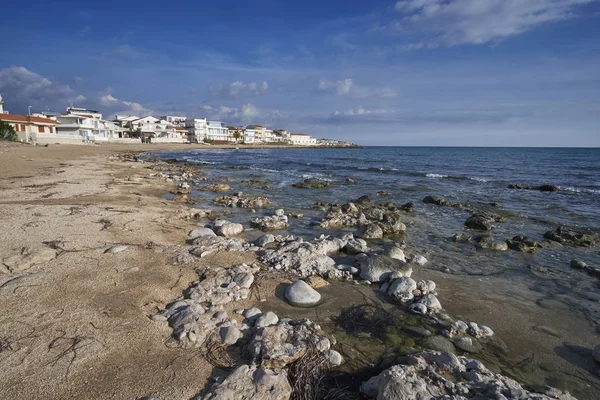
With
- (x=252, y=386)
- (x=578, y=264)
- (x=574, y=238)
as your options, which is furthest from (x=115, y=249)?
(x=574, y=238)

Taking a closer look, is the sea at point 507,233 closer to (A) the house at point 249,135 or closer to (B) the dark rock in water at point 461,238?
(B) the dark rock in water at point 461,238

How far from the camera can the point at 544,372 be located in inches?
159

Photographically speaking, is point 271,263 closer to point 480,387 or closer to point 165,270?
point 165,270

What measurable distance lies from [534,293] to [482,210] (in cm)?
910

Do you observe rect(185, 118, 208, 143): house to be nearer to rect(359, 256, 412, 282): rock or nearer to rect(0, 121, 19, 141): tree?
rect(0, 121, 19, 141): tree

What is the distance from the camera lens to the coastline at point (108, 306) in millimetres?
3312

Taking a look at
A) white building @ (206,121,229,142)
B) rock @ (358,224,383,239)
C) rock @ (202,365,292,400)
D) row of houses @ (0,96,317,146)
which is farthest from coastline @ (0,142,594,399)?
white building @ (206,121,229,142)

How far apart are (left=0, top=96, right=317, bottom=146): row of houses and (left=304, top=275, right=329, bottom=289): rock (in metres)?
57.4

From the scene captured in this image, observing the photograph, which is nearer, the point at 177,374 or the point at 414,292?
the point at 177,374

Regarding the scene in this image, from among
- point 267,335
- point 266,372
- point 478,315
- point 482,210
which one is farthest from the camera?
point 482,210

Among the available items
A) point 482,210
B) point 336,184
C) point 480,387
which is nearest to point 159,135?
point 336,184

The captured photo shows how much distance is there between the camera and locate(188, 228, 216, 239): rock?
811 cm

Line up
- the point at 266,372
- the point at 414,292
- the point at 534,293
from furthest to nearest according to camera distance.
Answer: the point at 534,293 → the point at 414,292 → the point at 266,372

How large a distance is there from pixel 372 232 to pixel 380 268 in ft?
11.6
